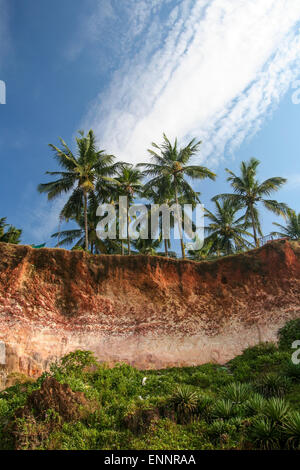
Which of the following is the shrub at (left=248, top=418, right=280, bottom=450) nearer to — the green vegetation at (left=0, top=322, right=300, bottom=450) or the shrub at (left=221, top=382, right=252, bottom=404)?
the green vegetation at (left=0, top=322, right=300, bottom=450)

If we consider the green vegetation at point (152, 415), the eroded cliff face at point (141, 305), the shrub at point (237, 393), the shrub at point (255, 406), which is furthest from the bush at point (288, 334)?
the shrub at point (255, 406)

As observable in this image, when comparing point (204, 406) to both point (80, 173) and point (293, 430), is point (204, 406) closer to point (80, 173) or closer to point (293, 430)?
point (293, 430)

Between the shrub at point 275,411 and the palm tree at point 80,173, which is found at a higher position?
the palm tree at point 80,173

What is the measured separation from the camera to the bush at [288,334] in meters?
16.8

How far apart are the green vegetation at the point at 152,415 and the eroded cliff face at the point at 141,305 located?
291cm

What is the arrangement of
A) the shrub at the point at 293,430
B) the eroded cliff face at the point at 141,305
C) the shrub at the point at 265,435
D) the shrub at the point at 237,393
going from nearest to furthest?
the shrub at the point at 293,430
the shrub at the point at 265,435
the shrub at the point at 237,393
the eroded cliff face at the point at 141,305

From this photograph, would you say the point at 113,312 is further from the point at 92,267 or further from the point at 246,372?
the point at 246,372

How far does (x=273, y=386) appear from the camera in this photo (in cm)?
1148

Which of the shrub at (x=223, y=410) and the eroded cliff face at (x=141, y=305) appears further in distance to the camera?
the eroded cliff face at (x=141, y=305)

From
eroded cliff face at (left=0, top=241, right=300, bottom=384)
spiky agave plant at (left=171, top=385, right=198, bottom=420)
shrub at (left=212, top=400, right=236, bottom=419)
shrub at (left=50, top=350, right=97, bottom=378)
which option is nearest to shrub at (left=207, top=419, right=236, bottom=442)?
shrub at (left=212, top=400, right=236, bottom=419)

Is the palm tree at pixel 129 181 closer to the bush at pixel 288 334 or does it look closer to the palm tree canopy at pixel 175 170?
the palm tree canopy at pixel 175 170

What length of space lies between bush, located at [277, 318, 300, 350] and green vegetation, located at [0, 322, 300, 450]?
332 cm

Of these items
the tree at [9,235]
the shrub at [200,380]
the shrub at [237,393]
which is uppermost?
the tree at [9,235]

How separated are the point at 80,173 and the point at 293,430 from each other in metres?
22.7
